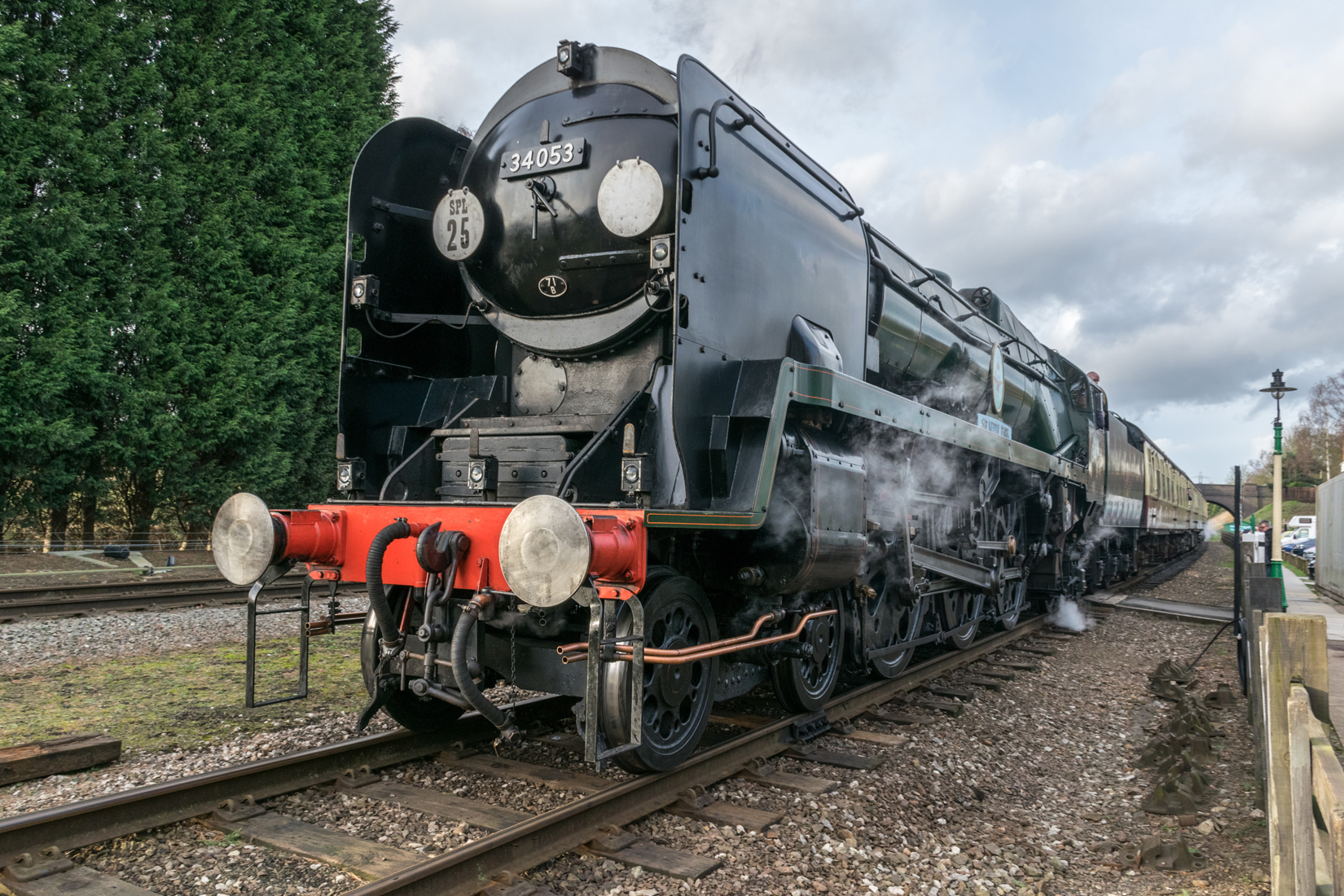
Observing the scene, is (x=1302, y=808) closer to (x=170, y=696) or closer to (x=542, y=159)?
(x=542, y=159)

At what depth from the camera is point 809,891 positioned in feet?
9.73

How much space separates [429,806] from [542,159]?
2987 mm

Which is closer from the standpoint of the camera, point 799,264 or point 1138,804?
point 1138,804

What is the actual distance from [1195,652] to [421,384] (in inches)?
306

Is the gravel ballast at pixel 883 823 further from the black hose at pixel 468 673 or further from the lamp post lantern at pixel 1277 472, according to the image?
the lamp post lantern at pixel 1277 472

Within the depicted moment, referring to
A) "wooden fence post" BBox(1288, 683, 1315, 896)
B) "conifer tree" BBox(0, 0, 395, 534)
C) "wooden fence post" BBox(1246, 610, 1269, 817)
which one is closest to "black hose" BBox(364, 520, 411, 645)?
"wooden fence post" BBox(1288, 683, 1315, 896)

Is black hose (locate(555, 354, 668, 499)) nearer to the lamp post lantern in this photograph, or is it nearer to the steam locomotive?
the steam locomotive

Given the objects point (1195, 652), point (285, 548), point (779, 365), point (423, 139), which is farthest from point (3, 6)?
point (1195, 652)

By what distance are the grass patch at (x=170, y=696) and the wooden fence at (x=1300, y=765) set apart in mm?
4433

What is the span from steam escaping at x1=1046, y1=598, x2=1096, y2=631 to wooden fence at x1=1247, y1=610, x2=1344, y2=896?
19.0 feet

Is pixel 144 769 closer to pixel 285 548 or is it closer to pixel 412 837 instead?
pixel 285 548

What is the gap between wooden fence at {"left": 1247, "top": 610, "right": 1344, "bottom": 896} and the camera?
200cm

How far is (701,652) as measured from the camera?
11.5 ft

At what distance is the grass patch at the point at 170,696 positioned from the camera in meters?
4.55
